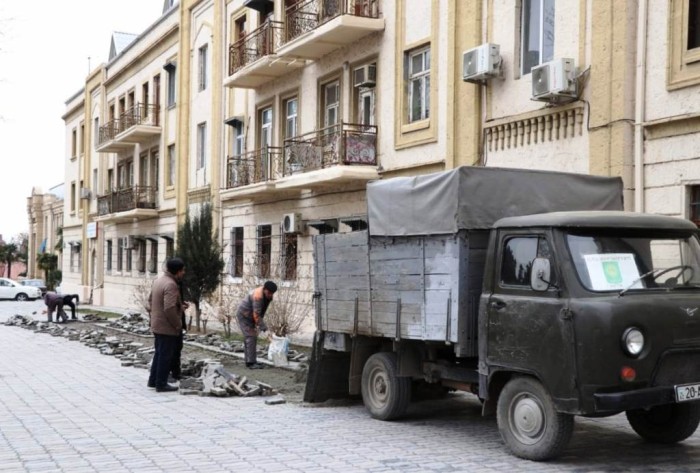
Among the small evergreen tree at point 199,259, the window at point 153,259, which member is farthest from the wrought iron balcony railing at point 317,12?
the window at point 153,259

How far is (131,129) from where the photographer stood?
3331 centimetres

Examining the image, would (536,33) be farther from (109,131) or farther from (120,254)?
(120,254)

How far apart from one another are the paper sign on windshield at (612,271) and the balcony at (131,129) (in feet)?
91.3

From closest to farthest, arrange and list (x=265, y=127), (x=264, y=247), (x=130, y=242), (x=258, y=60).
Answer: (x=258, y=60) < (x=264, y=247) < (x=265, y=127) < (x=130, y=242)

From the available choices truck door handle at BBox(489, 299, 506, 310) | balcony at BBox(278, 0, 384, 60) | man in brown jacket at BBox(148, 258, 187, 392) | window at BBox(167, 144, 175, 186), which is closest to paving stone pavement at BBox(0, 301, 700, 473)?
man in brown jacket at BBox(148, 258, 187, 392)

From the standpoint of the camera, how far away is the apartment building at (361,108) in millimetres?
12227

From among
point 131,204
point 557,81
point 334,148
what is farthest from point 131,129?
point 557,81

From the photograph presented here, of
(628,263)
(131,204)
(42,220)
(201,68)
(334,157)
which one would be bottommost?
(628,263)

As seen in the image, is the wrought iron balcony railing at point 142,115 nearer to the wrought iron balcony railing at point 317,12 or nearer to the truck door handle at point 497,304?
the wrought iron balcony railing at point 317,12

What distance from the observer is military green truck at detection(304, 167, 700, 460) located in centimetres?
676

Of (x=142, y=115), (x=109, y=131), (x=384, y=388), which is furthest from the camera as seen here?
(x=109, y=131)

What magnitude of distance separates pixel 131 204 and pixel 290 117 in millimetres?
13241

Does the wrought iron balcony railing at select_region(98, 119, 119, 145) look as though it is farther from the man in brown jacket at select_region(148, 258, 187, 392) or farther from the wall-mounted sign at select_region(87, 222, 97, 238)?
the man in brown jacket at select_region(148, 258, 187, 392)

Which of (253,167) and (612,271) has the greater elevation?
(253,167)
